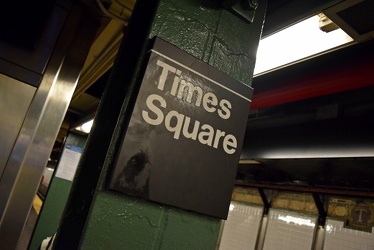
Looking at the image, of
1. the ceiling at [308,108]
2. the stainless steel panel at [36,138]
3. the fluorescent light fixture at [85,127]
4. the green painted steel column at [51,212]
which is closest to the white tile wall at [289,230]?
the ceiling at [308,108]

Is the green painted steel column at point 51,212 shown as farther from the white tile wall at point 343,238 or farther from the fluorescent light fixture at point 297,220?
the white tile wall at point 343,238

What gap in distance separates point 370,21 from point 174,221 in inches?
46.6

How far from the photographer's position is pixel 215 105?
3.58 ft

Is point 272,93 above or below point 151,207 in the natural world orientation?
above

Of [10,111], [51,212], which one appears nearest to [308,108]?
[10,111]

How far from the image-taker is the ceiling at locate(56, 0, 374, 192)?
1890 mm

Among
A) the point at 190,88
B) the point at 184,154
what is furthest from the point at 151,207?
the point at 190,88

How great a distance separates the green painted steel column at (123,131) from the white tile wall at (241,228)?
14.7 ft

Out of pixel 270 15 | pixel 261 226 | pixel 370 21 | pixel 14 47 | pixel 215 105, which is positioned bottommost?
pixel 261 226

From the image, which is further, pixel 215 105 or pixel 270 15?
pixel 270 15

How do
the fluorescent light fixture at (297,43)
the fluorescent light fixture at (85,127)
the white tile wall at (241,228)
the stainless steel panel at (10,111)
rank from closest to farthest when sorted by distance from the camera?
the fluorescent light fixture at (297,43)
the stainless steel panel at (10,111)
the fluorescent light fixture at (85,127)
the white tile wall at (241,228)

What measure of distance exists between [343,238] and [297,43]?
356 centimetres

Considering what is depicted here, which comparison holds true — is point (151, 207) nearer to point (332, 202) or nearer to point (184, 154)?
point (184, 154)

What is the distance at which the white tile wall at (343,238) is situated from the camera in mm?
3561
